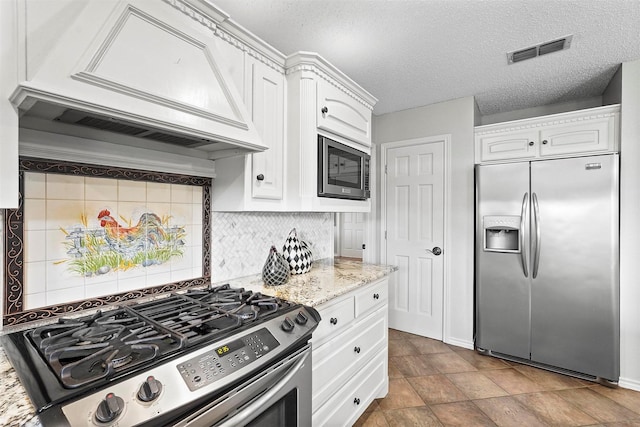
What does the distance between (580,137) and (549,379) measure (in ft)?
6.76

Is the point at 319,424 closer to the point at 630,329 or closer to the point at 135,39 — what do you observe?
the point at 135,39

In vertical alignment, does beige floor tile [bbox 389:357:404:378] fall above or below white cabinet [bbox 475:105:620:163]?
below

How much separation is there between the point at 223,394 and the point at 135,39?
121 centimetres

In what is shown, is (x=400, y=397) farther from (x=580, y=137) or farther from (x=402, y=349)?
(x=580, y=137)

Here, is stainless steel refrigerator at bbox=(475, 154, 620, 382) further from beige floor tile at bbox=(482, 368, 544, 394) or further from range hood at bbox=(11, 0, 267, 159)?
range hood at bbox=(11, 0, 267, 159)

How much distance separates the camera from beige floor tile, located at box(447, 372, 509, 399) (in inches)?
90.5

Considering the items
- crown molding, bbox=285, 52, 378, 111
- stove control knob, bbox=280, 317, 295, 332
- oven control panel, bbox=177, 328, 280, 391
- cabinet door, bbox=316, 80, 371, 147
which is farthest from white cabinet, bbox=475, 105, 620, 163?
oven control panel, bbox=177, 328, 280, 391

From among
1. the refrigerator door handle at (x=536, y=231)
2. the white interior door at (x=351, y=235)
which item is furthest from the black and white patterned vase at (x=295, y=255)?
the white interior door at (x=351, y=235)

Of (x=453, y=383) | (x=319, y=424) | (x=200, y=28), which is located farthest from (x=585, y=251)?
(x=200, y=28)

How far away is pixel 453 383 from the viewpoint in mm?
2445

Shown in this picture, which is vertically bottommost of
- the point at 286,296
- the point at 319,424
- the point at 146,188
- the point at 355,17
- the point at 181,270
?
the point at 319,424

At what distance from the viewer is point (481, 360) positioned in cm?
282

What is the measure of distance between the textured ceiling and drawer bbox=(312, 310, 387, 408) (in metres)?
1.87

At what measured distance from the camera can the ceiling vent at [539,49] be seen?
2.08 meters
